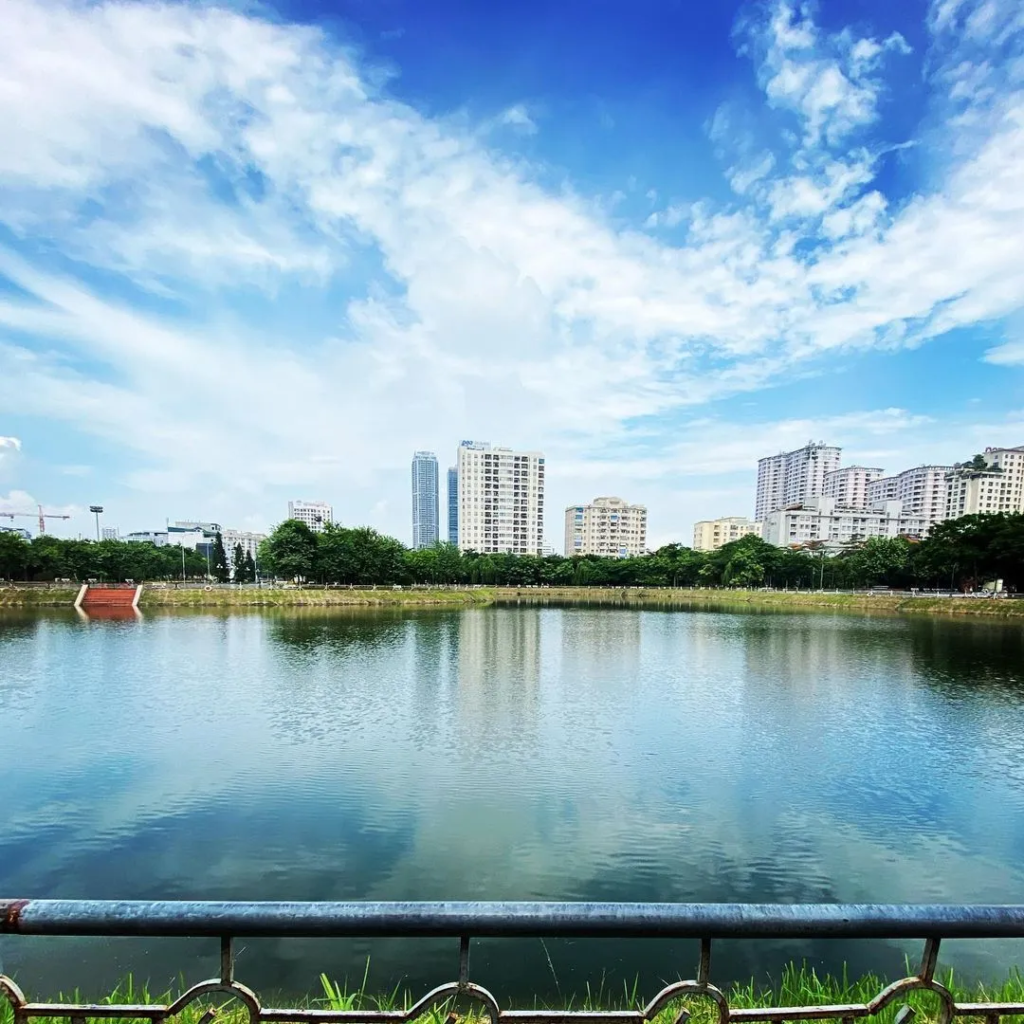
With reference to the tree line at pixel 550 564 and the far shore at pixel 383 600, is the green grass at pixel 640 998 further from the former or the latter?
the tree line at pixel 550 564

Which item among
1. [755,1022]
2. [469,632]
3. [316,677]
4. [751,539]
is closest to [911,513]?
[751,539]

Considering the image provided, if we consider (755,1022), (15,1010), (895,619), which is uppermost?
(15,1010)

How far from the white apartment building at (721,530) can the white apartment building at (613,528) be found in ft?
50.1

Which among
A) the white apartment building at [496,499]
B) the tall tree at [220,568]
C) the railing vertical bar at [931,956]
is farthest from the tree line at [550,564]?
the railing vertical bar at [931,956]

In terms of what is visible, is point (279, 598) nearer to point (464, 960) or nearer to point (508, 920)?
point (464, 960)

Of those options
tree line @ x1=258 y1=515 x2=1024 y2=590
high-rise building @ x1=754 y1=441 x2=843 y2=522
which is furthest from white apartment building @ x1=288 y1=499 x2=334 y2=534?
high-rise building @ x1=754 y1=441 x2=843 y2=522

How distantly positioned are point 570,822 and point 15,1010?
9.03m

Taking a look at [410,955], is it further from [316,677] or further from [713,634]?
[713,634]

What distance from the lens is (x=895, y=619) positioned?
47.1m

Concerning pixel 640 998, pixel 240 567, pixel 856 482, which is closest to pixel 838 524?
pixel 856 482

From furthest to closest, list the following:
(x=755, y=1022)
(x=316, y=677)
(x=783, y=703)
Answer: (x=316, y=677) → (x=783, y=703) → (x=755, y=1022)

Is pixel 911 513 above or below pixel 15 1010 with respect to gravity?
above

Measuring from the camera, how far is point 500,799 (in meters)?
10.4

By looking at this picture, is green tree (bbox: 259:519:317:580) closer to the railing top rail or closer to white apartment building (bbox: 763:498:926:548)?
the railing top rail
